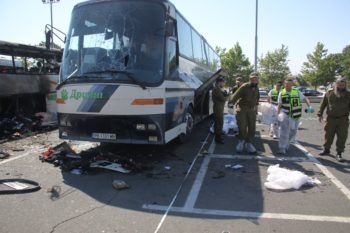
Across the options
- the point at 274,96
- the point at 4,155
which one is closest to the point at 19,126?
the point at 4,155

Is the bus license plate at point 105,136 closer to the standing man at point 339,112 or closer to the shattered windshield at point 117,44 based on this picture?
the shattered windshield at point 117,44

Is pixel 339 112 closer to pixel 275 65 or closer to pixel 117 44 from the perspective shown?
pixel 117 44

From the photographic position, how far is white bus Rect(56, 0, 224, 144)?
A: 725cm

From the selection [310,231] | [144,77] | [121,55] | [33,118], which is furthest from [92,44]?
[33,118]

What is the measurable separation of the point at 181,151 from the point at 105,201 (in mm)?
4020

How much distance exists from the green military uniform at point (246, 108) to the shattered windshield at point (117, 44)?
7.60ft

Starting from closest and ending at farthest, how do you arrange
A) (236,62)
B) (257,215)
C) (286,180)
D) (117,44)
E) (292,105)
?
(257,215)
(286,180)
(117,44)
(292,105)
(236,62)

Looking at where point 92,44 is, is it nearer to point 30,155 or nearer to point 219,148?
point 30,155

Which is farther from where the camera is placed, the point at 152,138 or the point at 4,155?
the point at 4,155

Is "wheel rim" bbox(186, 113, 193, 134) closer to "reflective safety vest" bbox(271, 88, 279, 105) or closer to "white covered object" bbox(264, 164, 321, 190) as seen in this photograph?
"reflective safety vest" bbox(271, 88, 279, 105)

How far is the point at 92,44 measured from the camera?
25.2ft

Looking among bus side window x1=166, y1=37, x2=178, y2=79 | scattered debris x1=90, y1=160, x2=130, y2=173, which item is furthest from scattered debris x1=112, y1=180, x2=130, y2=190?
bus side window x1=166, y1=37, x2=178, y2=79

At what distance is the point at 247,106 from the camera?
898 centimetres

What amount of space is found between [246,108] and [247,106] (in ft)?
0.17
